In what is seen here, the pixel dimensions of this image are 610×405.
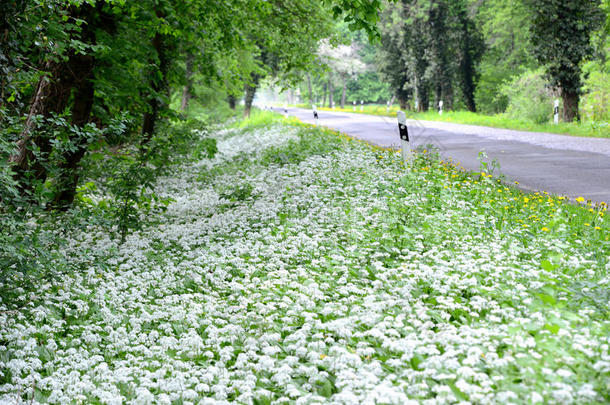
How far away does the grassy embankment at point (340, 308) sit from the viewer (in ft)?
10.5

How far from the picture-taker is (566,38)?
67.2ft

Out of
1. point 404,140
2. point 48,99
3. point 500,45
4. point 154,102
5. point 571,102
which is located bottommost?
point 404,140

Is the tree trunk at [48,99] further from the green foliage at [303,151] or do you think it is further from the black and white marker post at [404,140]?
the black and white marker post at [404,140]

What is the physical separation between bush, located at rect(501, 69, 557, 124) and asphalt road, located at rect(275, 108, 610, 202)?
530 centimetres

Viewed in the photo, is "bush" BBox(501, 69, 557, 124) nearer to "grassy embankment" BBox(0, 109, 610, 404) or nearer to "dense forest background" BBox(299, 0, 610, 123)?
"dense forest background" BBox(299, 0, 610, 123)

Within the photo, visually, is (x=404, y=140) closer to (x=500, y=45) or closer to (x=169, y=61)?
(x=169, y=61)

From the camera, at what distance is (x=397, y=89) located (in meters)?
41.2

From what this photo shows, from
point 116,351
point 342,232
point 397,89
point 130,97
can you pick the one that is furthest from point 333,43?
point 397,89

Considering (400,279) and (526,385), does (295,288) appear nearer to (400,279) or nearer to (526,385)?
(400,279)

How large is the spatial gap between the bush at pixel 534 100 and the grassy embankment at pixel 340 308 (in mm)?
16957

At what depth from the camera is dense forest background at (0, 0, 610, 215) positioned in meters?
5.44

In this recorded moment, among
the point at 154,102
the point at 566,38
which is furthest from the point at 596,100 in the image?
the point at 154,102

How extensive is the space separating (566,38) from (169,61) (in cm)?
1560

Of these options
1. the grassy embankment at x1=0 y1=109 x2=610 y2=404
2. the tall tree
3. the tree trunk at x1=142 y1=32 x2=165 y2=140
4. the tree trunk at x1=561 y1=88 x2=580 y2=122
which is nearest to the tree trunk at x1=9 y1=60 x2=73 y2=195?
the grassy embankment at x1=0 y1=109 x2=610 y2=404
